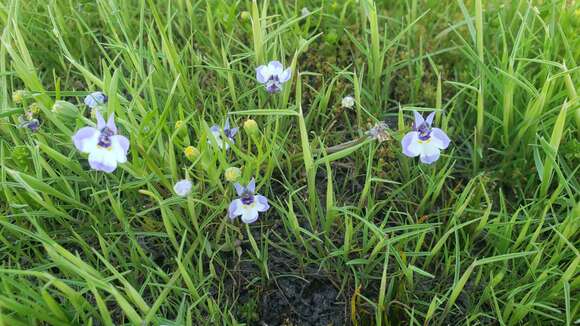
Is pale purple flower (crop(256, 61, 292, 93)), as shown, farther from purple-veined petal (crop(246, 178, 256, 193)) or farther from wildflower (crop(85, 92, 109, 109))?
wildflower (crop(85, 92, 109, 109))

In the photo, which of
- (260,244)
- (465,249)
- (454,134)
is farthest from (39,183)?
(454,134)

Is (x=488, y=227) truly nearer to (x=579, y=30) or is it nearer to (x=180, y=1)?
(x=579, y=30)

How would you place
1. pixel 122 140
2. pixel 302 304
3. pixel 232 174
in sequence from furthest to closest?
pixel 302 304, pixel 232 174, pixel 122 140

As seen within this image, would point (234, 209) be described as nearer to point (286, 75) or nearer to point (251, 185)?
point (251, 185)

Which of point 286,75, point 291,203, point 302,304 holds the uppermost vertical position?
point 286,75

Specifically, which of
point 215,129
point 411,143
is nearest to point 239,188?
point 215,129
